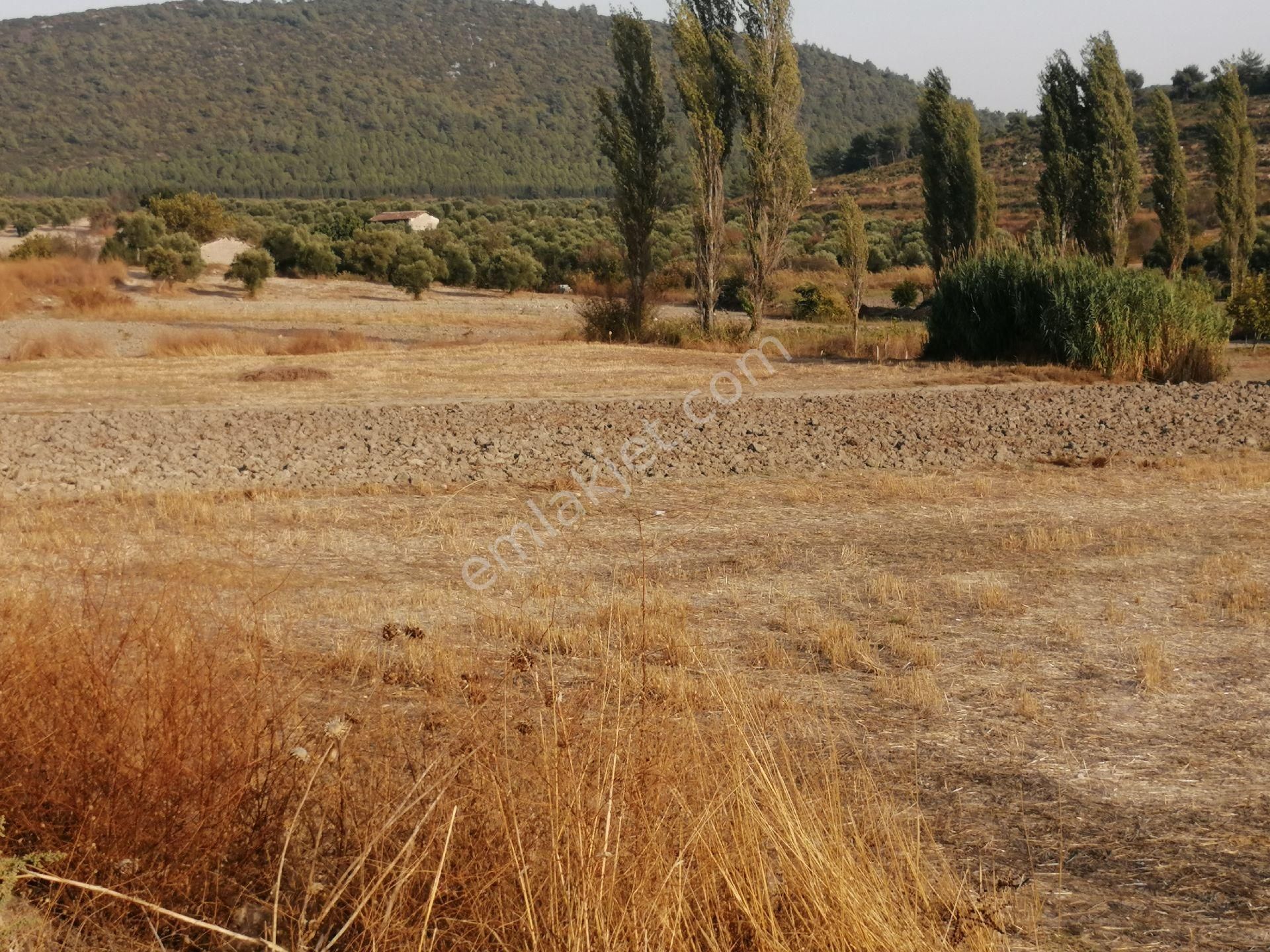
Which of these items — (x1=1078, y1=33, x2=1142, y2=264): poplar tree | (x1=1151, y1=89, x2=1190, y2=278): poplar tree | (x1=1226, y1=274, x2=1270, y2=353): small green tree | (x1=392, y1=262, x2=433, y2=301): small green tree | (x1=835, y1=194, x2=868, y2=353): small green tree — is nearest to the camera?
(x1=835, y1=194, x2=868, y2=353): small green tree

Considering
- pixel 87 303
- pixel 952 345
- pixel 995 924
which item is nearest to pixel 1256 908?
pixel 995 924

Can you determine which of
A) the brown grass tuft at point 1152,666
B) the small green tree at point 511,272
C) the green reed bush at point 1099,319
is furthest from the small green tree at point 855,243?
the small green tree at point 511,272

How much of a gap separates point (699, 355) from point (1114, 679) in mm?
20699

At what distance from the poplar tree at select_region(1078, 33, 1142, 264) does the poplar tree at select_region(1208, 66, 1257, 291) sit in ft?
15.2

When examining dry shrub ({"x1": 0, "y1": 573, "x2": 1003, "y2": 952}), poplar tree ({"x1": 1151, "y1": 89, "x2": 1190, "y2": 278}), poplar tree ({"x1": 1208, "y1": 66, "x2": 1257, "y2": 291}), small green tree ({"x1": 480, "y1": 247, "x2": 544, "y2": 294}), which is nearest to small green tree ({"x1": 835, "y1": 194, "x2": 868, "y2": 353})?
poplar tree ({"x1": 1151, "y1": 89, "x2": 1190, "y2": 278})

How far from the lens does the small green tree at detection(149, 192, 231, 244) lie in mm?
51000

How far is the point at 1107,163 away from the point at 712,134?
1179 centimetres

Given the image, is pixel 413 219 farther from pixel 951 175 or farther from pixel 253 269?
pixel 951 175

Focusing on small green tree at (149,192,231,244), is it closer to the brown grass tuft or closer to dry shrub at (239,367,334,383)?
dry shrub at (239,367,334,383)

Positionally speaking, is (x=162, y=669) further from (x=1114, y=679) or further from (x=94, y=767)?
(x=1114, y=679)

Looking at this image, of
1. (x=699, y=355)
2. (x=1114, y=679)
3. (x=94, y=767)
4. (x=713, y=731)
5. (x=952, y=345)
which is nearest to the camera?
(x=94, y=767)

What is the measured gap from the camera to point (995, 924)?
3141mm

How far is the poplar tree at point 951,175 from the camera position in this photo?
37.0m

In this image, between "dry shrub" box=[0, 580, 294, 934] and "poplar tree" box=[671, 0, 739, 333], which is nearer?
"dry shrub" box=[0, 580, 294, 934]
